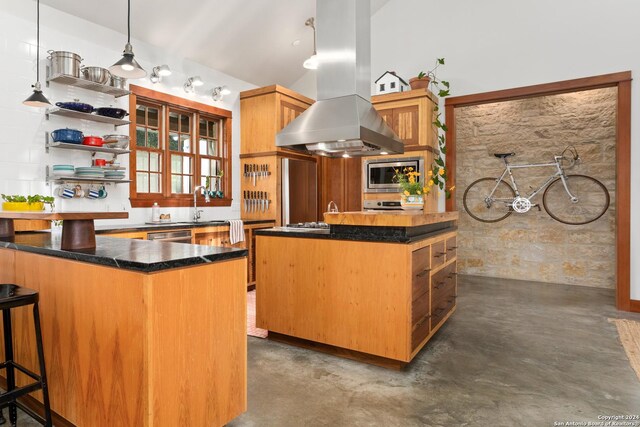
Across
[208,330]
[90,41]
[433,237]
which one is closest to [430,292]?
[433,237]

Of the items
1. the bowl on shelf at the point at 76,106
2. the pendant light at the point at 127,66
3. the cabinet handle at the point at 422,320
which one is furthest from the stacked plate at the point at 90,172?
the cabinet handle at the point at 422,320

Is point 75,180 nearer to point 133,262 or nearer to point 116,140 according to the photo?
point 116,140

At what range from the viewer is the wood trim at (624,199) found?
13.3ft

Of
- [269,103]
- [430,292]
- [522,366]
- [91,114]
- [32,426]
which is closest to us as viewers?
[32,426]

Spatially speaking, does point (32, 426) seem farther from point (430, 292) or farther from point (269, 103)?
point (269, 103)

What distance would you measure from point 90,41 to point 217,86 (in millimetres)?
1760

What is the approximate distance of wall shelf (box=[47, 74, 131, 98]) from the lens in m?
3.57

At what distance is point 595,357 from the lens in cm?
280

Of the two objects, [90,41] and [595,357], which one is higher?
[90,41]

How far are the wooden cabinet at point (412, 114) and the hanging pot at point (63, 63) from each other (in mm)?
3694

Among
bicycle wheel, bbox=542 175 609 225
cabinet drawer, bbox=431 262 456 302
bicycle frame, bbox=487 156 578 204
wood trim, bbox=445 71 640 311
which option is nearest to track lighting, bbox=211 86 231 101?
cabinet drawer, bbox=431 262 456 302

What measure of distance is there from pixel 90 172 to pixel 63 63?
103 cm

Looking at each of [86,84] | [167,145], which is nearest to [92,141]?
[86,84]

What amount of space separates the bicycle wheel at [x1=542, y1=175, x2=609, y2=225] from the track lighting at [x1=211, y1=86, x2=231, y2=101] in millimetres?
4966
